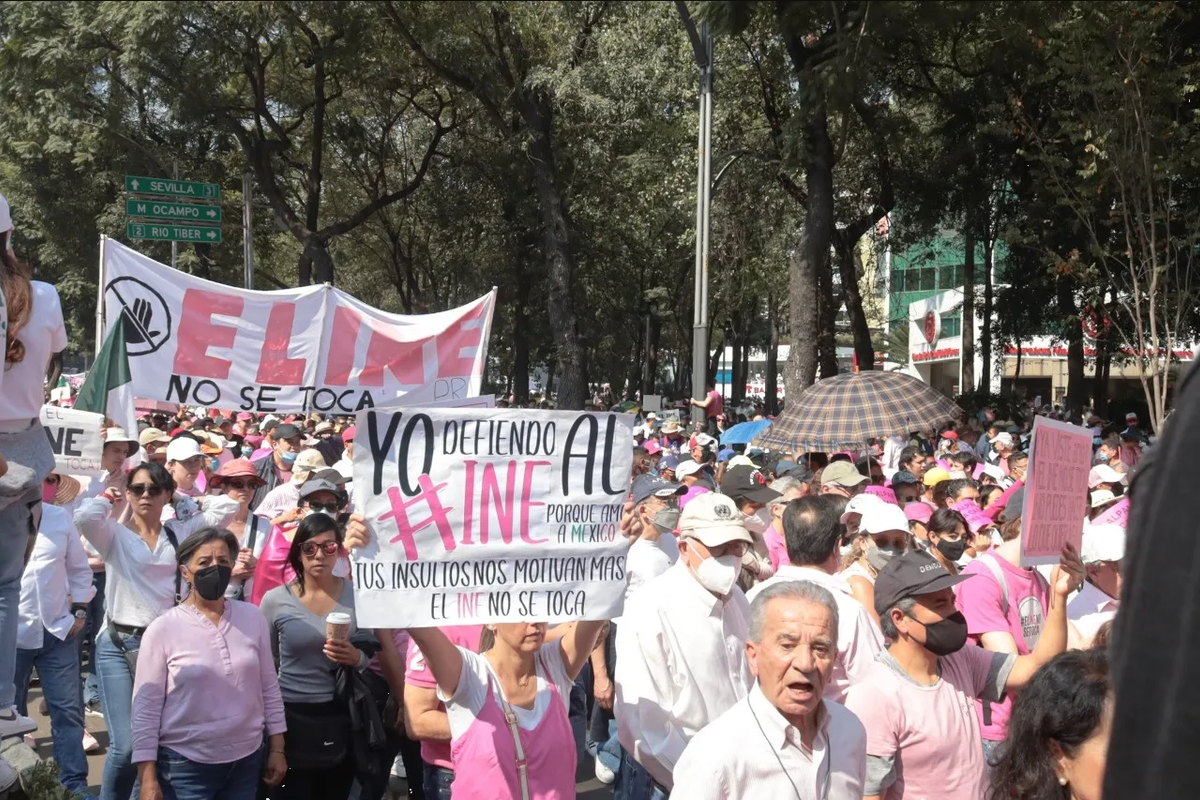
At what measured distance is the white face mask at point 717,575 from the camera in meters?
4.99

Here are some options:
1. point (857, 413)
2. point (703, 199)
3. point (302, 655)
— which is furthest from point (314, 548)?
point (703, 199)

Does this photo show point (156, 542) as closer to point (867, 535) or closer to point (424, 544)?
point (424, 544)

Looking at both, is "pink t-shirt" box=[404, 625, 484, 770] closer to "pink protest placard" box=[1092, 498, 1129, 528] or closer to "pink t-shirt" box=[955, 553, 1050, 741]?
"pink t-shirt" box=[955, 553, 1050, 741]

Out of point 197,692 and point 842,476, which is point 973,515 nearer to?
point 842,476

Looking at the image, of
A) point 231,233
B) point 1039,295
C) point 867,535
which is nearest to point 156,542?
point 867,535

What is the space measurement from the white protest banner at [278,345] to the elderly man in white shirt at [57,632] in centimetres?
127

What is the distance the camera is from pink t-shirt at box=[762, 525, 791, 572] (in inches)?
292

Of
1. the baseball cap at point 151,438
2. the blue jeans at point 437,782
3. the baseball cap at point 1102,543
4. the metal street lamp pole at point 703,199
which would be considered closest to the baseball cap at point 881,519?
the baseball cap at point 1102,543

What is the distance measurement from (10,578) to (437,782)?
6.09ft

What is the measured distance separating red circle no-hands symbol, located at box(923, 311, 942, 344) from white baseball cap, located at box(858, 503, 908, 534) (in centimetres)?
5497

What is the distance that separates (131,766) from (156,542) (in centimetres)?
141

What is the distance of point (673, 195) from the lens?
24.0 m

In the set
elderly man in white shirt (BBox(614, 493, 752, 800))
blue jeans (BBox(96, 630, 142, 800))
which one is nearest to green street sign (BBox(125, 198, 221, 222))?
blue jeans (BBox(96, 630, 142, 800))

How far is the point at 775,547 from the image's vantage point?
7.61 metres
